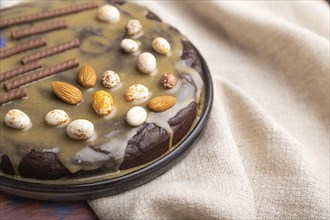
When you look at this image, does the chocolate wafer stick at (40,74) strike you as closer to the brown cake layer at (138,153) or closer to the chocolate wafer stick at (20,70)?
the chocolate wafer stick at (20,70)

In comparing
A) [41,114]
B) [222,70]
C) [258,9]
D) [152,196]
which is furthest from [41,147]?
[258,9]

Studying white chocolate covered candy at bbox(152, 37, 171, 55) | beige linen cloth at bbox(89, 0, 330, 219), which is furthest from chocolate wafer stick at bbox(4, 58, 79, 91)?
beige linen cloth at bbox(89, 0, 330, 219)

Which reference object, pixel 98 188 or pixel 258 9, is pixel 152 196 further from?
pixel 258 9

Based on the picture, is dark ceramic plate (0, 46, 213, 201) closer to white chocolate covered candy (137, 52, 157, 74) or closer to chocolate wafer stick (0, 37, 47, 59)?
white chocolate covered candy (137, 52, 157, 74)

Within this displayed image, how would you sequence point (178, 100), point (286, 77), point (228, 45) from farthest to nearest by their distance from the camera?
point (228, 45), point (286, 77), point (178, 100)

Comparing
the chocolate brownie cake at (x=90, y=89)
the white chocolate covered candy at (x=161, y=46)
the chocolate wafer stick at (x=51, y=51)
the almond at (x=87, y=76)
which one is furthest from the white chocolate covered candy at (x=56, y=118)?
the white chocolate covered candy at (x=161, y=46)

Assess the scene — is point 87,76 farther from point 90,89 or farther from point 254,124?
point 254,124
